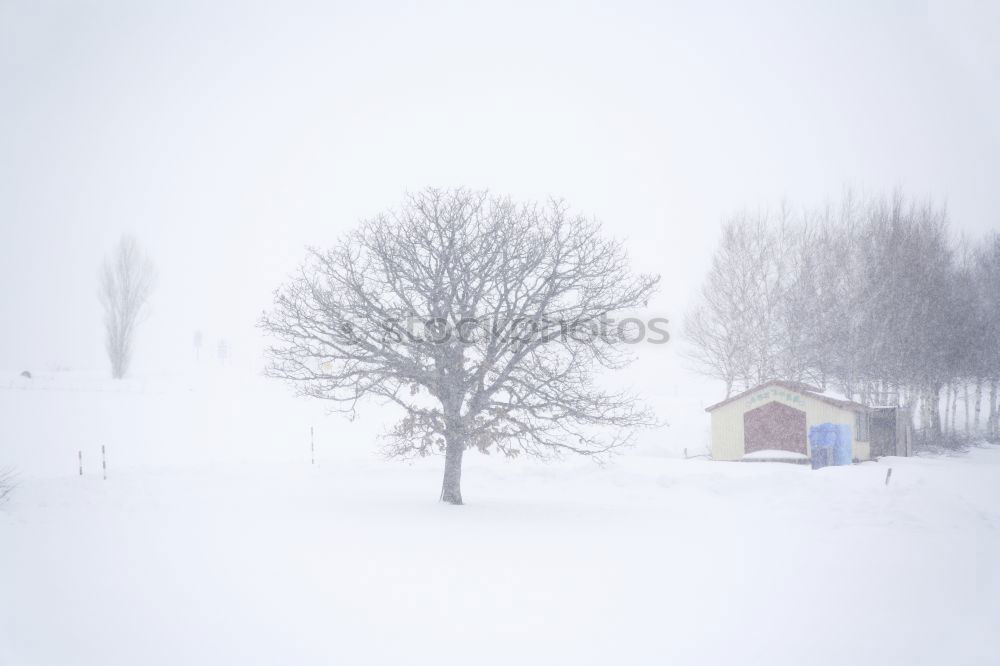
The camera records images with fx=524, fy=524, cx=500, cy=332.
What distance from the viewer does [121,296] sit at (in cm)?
4731

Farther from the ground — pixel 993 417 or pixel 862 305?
pixel 862 305

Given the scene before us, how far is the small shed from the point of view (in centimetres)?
2455

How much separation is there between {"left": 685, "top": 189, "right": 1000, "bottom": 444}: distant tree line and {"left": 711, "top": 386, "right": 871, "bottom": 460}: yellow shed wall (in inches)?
268

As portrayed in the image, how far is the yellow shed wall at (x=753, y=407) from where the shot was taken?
2453 cm

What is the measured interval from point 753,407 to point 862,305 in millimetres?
10379

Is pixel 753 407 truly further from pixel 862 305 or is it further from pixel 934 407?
pixel 934 407

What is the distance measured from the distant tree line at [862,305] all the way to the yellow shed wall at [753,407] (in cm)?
682

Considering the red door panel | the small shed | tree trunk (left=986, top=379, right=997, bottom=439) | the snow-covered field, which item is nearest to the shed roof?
the small shed

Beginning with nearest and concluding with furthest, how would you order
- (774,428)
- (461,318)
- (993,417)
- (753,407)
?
(461,318), (774,428), (753,407), (993,417)

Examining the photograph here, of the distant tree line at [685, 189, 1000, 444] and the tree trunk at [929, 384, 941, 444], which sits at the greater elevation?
the distant tree line at [685, 189, 1000, 444]

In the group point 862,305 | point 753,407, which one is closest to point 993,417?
point 862,305

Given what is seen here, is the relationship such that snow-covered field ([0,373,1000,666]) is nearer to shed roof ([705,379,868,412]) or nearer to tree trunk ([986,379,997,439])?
shed roof ([705,379,868,412])

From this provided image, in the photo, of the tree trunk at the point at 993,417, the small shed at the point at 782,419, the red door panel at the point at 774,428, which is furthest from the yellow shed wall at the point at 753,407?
the tree trunk at the point at 993,417

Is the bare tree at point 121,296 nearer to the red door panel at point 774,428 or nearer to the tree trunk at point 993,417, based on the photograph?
the red door panel at point 774,428
